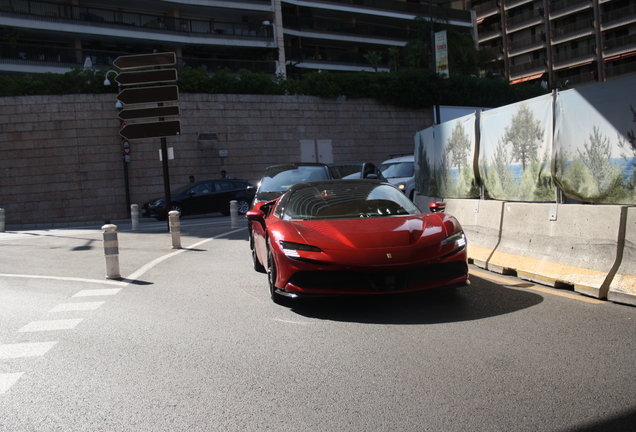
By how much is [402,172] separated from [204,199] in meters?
8.90

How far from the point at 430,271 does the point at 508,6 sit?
220 ft

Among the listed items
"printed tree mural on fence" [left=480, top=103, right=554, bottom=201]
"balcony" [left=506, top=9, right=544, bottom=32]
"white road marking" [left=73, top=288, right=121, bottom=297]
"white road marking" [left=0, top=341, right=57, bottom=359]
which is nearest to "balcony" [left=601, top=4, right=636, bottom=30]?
"balcony" [left=506, top=9, right=544, bottom=32]

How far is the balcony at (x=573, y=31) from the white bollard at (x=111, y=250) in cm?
5919

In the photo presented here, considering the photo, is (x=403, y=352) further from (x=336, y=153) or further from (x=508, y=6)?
(x=508, y=6)

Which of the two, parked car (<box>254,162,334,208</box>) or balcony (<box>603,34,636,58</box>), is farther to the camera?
balcony (<box>603,34,636,58</box>)

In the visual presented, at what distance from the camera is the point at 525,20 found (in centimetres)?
6506

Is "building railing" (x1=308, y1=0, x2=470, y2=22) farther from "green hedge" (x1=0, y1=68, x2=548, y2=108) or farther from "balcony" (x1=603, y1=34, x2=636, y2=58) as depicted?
"balcony" (x1=603, y1=34, x2=636, y2=58)

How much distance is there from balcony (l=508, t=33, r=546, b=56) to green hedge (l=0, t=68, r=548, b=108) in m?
23.4

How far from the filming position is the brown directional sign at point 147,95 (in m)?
17.3

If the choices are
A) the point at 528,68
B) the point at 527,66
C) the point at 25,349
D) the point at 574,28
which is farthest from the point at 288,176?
the point at 527,66

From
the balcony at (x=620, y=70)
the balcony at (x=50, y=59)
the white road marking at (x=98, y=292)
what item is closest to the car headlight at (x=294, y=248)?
the white road marking at (x=98, y=292)

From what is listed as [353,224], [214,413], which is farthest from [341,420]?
[353,224]

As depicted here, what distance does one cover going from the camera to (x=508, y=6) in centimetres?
6681

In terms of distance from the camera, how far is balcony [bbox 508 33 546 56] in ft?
209
